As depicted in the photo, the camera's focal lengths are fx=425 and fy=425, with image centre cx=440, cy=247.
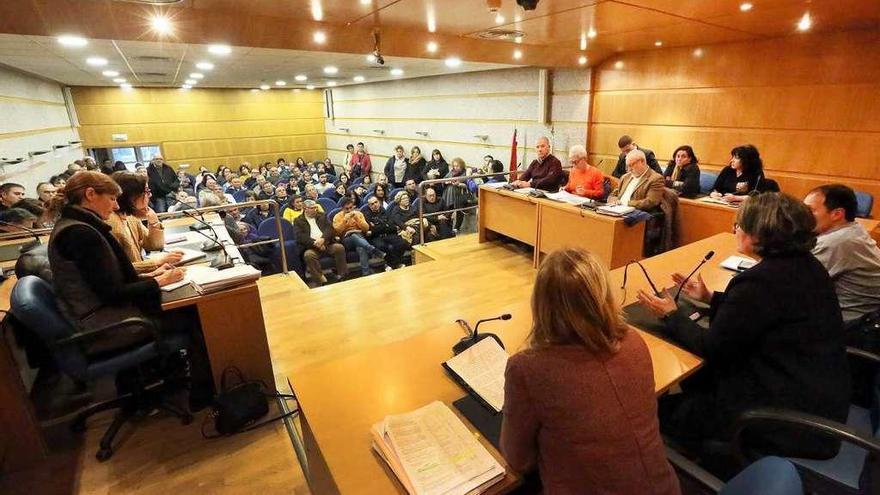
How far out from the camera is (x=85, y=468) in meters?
2.13

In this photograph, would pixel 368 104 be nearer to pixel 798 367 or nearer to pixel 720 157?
pixel 720 157

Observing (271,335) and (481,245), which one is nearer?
(271,335)

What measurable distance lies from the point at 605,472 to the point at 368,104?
1259cm

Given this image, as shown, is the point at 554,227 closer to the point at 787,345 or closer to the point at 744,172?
the point at 744,172

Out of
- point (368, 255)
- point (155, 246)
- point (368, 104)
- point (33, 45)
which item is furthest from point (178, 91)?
point (155, 246)

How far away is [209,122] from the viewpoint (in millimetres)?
12734

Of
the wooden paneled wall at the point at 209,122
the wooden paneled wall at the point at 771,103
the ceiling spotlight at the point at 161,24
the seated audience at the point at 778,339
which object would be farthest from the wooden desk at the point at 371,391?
the wooden paneled wall at the point at 209,122

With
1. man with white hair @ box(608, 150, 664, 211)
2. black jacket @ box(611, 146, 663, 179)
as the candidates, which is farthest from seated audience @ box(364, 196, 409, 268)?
black jacket @ box(611, 146, 663, 179)

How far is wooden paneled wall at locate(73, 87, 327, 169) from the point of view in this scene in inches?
440

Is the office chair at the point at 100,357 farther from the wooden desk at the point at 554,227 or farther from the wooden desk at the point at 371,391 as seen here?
the wooden desk at the point at 554,227

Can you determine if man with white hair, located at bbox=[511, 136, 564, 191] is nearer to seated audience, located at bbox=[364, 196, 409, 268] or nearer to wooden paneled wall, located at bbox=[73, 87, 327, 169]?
seated audience, located at bbox=[364, 196, 409, 268]

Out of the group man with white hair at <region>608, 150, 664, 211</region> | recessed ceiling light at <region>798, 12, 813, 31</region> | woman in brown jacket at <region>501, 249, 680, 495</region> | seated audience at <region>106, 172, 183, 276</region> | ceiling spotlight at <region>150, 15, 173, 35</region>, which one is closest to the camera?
woman in brown jacket at <region>501, 249, 680, 495</region>

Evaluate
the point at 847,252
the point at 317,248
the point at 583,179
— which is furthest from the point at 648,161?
the point at 317,248

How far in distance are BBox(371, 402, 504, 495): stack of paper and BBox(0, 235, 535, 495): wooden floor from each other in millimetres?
901
